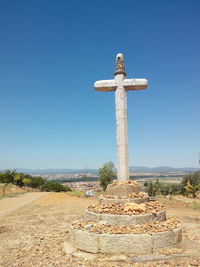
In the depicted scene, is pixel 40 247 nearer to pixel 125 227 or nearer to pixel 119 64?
pixel 125 227

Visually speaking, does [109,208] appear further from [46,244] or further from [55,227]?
[55,227]

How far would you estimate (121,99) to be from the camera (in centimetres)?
850

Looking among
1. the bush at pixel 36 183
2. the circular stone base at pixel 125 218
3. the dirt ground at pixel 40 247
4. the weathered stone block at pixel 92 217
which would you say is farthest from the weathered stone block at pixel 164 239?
the bush at pixel 36 183

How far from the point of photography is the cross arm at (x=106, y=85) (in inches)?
342

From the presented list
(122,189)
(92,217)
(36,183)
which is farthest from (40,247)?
(36,183)

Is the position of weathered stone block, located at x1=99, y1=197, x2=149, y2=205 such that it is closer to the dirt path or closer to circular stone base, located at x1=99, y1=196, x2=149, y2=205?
circular stone base, located at x1=99, y1=196, x2=149, y2=205

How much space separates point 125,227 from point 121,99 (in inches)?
172

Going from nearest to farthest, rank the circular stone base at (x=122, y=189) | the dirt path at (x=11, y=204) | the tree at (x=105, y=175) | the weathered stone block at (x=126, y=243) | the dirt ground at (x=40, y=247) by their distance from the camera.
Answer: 1. the dirt ground at (x=40, y=247)
2. the weathered stone block at (x=126, y=243)
3. the circular stone base at (x=122, y=189)
4. the dirt path at (x=11, y=204)
5. the tree at (x=105, y=175)

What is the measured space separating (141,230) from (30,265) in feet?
9.05

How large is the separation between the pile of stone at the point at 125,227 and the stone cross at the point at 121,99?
74cm

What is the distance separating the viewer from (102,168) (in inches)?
1384

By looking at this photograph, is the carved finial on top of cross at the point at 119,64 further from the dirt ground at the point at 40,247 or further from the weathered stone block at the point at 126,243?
the dirt ground at the point at 40,247

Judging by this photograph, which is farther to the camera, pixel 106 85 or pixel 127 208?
pixel 106 85

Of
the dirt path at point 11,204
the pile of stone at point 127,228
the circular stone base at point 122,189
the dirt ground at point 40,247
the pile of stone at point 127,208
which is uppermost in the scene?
the circular stone base at point 122,189
